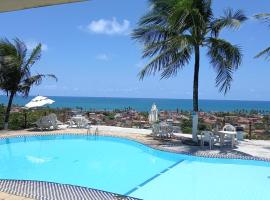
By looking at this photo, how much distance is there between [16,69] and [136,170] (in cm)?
869

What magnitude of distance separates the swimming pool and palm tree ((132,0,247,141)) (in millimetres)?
2694

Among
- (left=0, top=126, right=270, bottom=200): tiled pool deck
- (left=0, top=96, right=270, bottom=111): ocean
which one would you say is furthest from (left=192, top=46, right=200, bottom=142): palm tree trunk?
(left=0, top=96, right=270, bottom=111): ocean

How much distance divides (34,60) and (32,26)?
9.31m

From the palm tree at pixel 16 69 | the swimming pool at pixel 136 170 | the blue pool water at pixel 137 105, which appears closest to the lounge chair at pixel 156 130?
the swimming pool at pixel 136 170

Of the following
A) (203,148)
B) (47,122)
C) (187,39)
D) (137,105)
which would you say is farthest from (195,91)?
(137,105)

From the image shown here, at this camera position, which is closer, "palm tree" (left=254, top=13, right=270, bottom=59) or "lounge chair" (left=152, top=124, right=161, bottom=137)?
"palm tree" (left=254, top=13, right=270, bottom=59)

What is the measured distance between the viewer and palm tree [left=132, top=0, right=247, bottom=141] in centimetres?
1223

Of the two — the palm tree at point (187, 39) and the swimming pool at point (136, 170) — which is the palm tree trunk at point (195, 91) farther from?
the swimming pool at point (136, 170)

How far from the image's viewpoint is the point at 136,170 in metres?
9.72

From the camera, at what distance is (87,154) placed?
1188 centimetres

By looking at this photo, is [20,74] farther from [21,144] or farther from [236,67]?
[236,67]

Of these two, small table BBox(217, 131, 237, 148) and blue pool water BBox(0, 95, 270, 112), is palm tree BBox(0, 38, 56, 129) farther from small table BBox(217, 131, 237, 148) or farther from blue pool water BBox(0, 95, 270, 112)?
blue pool water BBox(0, 95, 270, 112)

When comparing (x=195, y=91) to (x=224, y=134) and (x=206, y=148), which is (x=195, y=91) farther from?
(x=206, y=148)

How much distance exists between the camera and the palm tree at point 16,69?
15953 mm
